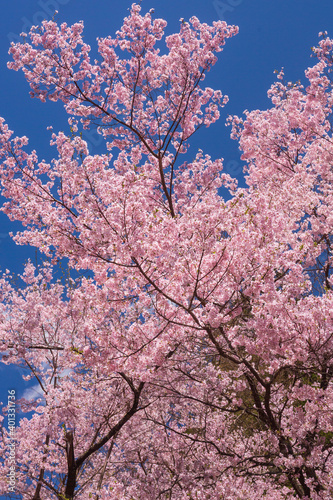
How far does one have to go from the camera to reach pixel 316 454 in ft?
19.7

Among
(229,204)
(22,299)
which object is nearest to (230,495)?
(229,204)

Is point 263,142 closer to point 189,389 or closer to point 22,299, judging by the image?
point 189,389

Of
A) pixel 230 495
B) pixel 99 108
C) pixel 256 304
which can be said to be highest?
pixel 99 108

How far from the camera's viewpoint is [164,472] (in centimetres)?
956

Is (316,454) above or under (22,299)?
under

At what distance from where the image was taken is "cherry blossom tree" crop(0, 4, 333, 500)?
201 inches

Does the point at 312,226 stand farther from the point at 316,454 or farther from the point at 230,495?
the point at 230,495

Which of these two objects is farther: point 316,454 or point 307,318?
point 316,454

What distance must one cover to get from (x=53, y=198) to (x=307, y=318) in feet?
16.6

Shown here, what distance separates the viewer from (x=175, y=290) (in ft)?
16.9

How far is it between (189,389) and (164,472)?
10.6 ft

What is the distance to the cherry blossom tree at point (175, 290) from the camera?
511cm

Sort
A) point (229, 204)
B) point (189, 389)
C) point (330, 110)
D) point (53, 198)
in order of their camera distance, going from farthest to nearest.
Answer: point (330, 110)
point (189, 389)
point (53, 198)
point (229, 204)

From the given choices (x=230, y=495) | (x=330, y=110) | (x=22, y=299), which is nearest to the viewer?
(x=230, y=495)
